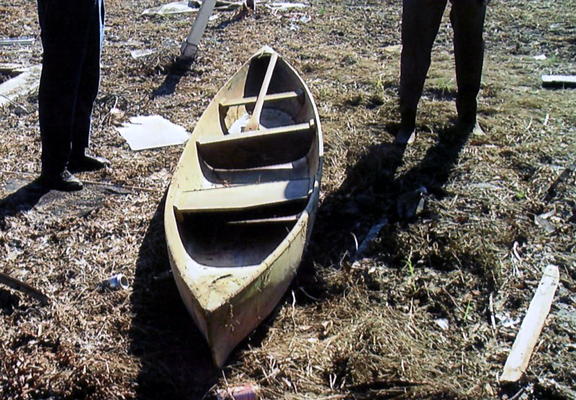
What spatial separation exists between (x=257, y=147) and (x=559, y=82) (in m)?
3.63

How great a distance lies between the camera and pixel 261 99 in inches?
187

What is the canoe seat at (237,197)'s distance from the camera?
329 cm

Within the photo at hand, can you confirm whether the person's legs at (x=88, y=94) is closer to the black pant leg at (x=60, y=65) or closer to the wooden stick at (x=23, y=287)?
the black pant leg at (x=60, y=65)

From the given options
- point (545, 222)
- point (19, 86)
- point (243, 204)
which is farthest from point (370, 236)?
point (19, 86)

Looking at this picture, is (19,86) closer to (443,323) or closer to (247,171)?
(247,171)

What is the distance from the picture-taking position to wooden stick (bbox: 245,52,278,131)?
14.4 ft

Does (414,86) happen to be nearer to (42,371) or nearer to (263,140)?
(263,140)

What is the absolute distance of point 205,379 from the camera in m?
2.56

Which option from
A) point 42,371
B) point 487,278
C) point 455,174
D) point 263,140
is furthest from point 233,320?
point 455,174

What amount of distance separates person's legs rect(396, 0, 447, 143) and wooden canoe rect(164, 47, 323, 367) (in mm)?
777

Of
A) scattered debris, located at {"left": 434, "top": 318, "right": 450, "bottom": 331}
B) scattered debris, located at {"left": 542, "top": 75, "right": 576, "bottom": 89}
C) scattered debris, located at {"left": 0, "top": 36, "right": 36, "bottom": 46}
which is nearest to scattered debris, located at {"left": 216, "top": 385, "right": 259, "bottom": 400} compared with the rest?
scattered debris, located at {"left": 434, "top": 318, "right": 450, "bottom": 331}

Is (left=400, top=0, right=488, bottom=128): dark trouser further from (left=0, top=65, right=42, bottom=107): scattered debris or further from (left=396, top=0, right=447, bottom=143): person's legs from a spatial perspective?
(left=0, top=65, right=42, bottom=107): scattered debris

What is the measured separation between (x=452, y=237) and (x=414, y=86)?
1544 millimetres

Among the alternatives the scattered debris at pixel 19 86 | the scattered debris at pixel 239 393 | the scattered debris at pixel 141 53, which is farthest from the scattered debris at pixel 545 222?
the scattered debris at pixel 141 53
